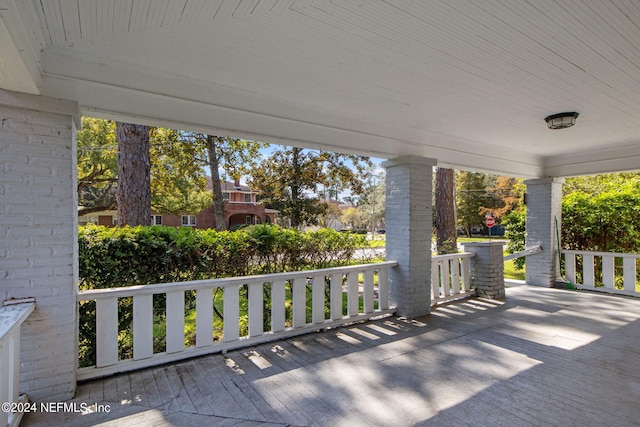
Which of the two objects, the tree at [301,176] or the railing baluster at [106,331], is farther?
the tree at [301,176]

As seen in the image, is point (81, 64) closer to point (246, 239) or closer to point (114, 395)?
point (246, 239)

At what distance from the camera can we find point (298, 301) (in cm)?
396

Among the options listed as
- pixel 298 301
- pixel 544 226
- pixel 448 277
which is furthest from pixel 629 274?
pixel 298 301

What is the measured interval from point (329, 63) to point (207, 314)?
2.63 meters

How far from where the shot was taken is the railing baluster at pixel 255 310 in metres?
3.64

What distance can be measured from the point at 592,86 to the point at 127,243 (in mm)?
4705

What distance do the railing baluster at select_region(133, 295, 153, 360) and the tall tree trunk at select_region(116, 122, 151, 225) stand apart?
2465mm

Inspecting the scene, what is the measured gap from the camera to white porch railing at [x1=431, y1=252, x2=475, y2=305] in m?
5.36

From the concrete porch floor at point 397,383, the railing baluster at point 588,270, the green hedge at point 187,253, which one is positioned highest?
the green hedge at point 187,253

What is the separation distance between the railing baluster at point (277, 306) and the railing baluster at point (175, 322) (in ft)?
3.20

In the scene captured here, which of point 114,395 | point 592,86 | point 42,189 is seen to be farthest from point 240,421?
point 592,86

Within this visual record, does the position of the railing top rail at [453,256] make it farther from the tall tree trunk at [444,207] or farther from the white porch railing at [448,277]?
the tall tree trunk at [444,207]

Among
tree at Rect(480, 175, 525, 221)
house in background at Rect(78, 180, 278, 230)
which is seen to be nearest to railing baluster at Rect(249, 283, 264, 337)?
tree at Rect(480, 175, 525, 221)

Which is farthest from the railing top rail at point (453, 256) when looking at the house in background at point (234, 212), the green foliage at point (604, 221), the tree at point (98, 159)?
the house in background at point (234, 212)
